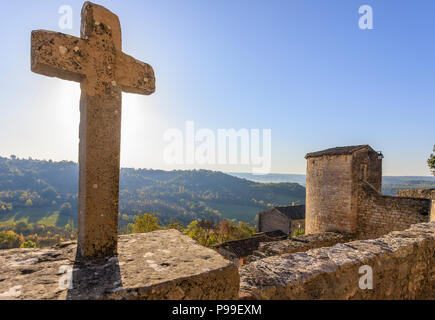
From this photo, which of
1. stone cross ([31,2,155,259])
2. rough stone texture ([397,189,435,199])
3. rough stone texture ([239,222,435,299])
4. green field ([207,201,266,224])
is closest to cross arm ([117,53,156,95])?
stone cross ([31,2,155,259])

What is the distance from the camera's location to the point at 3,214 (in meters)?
52.7

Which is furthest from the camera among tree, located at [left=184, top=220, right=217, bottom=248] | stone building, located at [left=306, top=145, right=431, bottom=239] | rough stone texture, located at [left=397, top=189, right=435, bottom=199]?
tree, located at [left=184, top=220, right=217, bottom=248]

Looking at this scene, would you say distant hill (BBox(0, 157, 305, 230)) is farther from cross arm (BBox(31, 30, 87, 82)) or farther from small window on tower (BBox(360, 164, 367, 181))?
cross arm (BBox(31, 30, 87, 82))

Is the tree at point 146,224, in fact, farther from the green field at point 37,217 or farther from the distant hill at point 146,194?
the green field at point 37,217

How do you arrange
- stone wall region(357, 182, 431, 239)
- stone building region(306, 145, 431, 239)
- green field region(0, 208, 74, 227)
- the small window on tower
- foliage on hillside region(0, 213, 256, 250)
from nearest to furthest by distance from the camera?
1. stone wall region(357, 182, 431, 239)
2. stone building region(306, 145, 431, 239)
3. the small window on tower
4. foliage on hillside region(0, 213, 256, 250)
5. green field region(0, 208, 74, 227)

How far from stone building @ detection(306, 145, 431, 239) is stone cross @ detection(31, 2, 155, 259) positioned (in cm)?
1112

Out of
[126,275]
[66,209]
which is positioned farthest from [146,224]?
[66,209]

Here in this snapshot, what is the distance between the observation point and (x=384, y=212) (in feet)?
32.2

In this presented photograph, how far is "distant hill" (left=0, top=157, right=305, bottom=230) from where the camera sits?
53125mm

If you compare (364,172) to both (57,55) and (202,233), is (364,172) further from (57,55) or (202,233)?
(202,233)

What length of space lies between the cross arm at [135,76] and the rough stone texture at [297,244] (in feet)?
21.2

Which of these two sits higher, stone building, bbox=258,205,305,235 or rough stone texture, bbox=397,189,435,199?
rough stone texture, bbox=397,189,435,199
